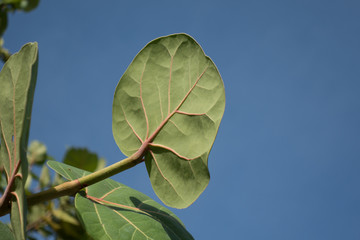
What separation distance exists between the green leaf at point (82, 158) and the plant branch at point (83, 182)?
94 centimetres

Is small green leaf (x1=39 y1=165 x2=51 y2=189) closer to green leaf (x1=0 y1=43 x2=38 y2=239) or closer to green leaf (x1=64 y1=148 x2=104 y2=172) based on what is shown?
green leaf (x1=64 y1=148 x2=104 y2=172)

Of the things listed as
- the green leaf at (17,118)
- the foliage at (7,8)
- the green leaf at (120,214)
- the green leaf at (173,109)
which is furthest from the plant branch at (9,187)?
the foliage at (7,8)

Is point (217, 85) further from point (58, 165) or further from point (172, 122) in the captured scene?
point (58, 165)

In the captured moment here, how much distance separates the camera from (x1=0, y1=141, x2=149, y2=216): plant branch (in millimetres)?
604

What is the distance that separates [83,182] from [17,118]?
0.57 feet

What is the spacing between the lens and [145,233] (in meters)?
0.69

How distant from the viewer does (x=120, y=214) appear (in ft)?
2.34

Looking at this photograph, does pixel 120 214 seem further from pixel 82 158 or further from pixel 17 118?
pixel 82 158

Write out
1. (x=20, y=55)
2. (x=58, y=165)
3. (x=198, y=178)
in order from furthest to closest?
(x=58, y=165)
(x=198, y=178)
(x=20, y=55)

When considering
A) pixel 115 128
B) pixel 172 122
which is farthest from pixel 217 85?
pixel 115 128

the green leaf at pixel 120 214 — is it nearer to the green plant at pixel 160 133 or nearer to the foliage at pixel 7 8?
the green plant at pixel 160 133

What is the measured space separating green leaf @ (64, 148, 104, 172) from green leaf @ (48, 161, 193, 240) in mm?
733

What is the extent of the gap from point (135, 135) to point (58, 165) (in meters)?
0.22

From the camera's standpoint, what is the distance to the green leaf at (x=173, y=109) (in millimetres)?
710
